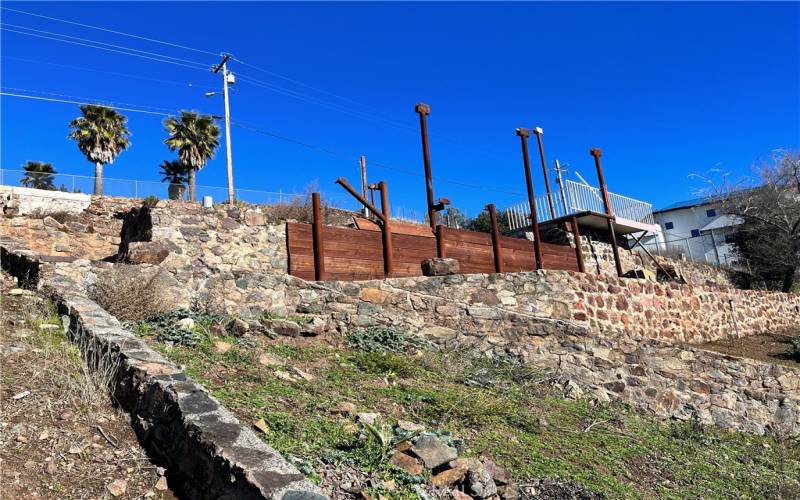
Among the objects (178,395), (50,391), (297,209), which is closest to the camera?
(178,395)

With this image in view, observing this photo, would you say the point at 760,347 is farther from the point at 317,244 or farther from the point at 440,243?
the point at 317,244

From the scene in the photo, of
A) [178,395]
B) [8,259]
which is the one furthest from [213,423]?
[8,259]

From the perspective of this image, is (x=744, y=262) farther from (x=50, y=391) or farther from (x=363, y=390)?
Answer: (x=50, y=391)

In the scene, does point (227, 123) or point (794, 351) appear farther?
point (227, 123)

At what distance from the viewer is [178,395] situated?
328cm

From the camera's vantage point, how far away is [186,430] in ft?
9.81

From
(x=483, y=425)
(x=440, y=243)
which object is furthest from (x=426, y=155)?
(x=483, y=425)

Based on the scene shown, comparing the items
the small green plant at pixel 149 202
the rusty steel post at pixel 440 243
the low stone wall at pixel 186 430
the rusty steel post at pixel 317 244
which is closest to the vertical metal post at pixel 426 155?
the rusty steel post at pixel 440 243

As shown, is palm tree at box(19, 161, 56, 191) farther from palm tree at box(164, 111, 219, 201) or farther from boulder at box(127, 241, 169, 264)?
boulder at box(127, 241, 169, 264)

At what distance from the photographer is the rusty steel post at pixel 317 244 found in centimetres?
927

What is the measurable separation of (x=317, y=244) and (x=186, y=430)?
6475 mm

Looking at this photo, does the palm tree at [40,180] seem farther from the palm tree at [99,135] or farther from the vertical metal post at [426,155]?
the vertical metal post at [426,155]

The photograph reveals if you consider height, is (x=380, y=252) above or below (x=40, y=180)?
below

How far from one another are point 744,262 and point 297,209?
21.3 metres
